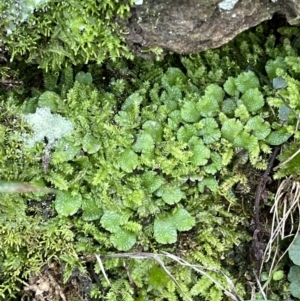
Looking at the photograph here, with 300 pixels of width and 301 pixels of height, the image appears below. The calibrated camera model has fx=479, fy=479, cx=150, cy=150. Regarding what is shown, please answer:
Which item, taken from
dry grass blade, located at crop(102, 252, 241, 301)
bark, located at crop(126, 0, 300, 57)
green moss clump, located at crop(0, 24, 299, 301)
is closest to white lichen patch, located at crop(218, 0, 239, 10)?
bark, located at crop(126, 0, 300, 57)

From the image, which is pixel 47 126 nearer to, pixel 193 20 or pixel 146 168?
pixel 146 168

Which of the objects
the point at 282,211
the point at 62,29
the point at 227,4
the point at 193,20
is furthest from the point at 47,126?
the point at 282,211

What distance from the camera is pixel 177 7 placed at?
6.16 ft

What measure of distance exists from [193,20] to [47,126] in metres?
0.76

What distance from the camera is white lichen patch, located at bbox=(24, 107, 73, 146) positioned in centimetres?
205

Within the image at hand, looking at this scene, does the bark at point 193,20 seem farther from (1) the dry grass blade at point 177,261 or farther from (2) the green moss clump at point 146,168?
(1) the dry grass blade at point 177,261

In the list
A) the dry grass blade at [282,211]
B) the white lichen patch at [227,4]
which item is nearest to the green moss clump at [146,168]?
the dry grass blade at [282,211]

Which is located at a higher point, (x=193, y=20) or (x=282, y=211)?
(x=193, y=20)

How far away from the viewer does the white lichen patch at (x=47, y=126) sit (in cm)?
205

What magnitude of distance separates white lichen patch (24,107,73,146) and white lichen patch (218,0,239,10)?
0.80 meters

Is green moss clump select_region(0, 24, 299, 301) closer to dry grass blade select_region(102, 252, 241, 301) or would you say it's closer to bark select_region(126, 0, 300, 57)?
dry grass blade select_region(102, 252, 241, 301)

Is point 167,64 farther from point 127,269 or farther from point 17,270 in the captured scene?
point 17,270

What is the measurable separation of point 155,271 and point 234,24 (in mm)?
1090

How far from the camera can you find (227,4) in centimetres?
189
